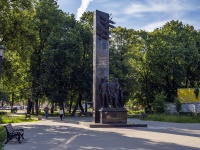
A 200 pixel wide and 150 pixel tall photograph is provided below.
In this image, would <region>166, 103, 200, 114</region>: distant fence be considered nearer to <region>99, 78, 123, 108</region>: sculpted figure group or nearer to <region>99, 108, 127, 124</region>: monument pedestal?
<region>99, 78, 123, 108</region>: sculpted figure group

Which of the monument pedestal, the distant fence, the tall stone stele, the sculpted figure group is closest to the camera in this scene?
the monument pedestal

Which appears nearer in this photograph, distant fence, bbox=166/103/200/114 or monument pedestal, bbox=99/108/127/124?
monument pedestal, bbox=99/108/127/124

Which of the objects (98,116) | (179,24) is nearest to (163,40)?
(179,24)

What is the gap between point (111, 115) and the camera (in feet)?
68.3

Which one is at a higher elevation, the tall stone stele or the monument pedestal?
the tall stone stele

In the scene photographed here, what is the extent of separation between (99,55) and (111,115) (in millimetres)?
5132

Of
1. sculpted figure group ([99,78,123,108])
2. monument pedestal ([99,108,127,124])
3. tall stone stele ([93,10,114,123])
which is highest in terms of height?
tall stone stele ([93,10,114,123])

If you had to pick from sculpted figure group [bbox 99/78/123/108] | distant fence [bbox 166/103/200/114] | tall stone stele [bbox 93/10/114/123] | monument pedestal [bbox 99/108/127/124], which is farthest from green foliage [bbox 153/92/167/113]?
monument pedestal [bbox 99/108/127/124]

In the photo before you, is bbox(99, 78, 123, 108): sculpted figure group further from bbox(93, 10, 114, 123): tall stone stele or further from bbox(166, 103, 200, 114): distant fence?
bbox(166, 103, 200, 114): distant fence

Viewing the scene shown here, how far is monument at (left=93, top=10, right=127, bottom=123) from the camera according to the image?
2088cm

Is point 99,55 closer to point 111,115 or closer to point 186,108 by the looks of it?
point 111,115

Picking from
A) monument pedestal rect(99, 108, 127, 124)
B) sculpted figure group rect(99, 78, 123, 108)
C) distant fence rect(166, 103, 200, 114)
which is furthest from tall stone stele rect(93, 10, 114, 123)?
distant fence rect(166, 103, 200, 114)

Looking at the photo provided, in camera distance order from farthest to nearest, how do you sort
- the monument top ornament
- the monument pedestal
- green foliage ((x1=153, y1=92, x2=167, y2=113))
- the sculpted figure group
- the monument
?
green foliage ((x1=153, y1=92, x2=167, y2=113))
the monument top ornament
the sculpted figure group
the monument
the monument pedestal

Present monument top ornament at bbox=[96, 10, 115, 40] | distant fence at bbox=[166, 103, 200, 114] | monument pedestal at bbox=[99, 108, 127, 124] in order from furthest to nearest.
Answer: distant fence at bbox=[166, 103, 200, 114]
monument top ornament at bbox=[96, 10, 115, 40]
monument pedestal at bbox=[99, 108, 127, 124]
